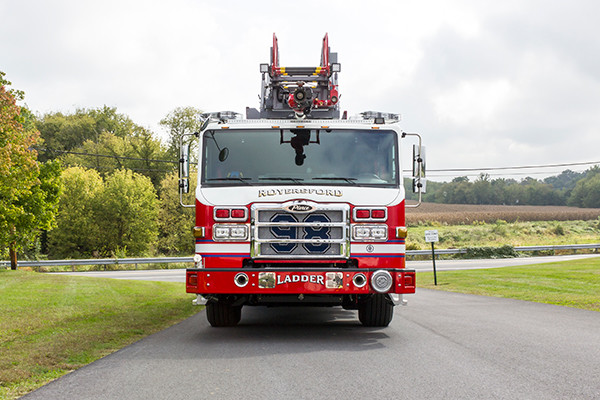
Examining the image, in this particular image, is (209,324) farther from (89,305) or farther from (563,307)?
(563,307)

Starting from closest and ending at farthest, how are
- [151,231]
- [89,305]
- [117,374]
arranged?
[117,374] → [89,305] → [151,231]

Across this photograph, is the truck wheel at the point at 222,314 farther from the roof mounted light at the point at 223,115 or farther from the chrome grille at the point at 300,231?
the roof mounted light at the point at 223,115

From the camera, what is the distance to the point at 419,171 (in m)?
9.44

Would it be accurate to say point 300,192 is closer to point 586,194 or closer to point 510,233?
point 510,233

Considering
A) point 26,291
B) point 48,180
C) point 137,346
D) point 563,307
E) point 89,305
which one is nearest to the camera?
point 137,346

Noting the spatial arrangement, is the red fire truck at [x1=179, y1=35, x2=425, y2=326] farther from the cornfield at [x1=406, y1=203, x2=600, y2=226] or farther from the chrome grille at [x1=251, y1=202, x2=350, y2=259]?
the cornfield at [x1=406, y1=203, x2=600, y2=226]

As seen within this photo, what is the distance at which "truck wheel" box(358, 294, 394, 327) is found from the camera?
9773mm

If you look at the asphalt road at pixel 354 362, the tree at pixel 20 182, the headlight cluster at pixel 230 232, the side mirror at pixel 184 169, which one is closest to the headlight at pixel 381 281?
the asphalt road at pixel 354 362

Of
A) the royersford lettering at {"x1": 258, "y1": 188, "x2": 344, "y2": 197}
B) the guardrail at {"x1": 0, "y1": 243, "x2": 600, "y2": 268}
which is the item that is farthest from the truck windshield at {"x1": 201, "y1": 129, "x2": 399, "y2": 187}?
the guardrail at {"x1": 0, "y1": 243, "x2": 600, "y2": 268}

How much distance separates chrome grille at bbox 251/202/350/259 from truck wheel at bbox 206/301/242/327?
1.72 meters

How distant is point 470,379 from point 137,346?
4.41m

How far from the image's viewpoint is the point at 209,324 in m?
10.9

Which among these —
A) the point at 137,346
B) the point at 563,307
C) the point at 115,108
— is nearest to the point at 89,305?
the point at 137,346

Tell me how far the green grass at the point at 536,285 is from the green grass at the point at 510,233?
20802 millimetres
